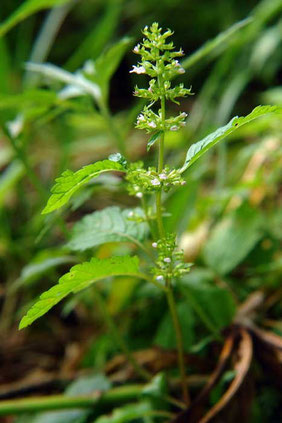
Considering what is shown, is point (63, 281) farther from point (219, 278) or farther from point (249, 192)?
point (249, 192)

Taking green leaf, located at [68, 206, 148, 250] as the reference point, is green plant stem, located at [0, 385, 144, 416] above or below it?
below

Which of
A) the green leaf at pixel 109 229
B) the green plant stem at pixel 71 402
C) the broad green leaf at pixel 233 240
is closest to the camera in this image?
the green leaf at pixel 109 229

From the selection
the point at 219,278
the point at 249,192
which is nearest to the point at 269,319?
the point at 219,278

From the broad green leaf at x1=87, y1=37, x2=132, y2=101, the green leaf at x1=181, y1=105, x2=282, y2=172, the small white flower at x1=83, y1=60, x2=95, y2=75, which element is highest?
the small white flower at x1=83, y1=60, x2=95, y2=75

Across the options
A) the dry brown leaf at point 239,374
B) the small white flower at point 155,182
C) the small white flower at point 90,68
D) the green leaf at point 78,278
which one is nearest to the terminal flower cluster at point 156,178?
the small white flower at point 155,182

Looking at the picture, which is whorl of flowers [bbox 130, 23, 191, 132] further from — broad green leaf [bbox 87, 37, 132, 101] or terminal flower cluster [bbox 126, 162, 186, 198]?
broad green leaf [bbox 87, 37, 132, 101]

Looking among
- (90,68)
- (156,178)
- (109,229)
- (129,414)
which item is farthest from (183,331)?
(90,68)

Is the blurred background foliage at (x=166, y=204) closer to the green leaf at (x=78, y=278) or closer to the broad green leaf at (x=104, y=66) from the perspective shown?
the broad green leaf at (x=104, y=66)

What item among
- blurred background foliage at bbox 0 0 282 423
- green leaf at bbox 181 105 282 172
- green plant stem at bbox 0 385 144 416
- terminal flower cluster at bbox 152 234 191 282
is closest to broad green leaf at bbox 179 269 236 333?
blurred background foliage at bbox 0 0 282 423
